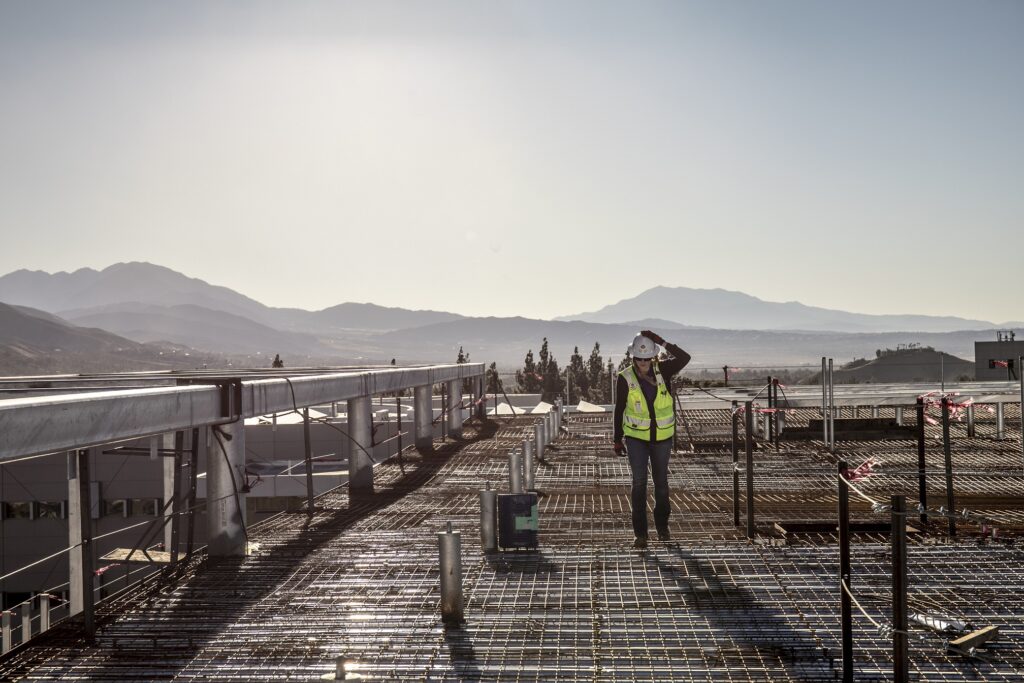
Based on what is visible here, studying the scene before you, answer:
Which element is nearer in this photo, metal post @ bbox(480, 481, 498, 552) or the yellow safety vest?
metal post @ bbox(480, 481, 498, 552)

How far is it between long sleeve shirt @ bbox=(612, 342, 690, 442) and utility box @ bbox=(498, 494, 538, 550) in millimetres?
1162

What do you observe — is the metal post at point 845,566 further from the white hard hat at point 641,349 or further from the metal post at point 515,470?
the metal post at point 515,470

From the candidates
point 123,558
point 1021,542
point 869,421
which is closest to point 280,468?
point 869,421

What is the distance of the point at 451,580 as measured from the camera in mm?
7121

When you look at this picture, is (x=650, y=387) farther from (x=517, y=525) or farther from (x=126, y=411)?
(x=126, y=411)

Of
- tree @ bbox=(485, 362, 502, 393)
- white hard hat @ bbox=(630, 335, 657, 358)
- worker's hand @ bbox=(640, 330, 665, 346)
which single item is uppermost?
worker's hand @ bbox=(640, 330, 665, 346)

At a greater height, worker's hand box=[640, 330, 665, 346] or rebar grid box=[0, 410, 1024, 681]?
worker's hand box=[640, 330, 665, 346]

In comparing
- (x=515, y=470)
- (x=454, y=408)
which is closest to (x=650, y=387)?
(x=515, y=470)

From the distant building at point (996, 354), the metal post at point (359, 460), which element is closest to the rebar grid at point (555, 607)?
the metal post at point (359, 460)

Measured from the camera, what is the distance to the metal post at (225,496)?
31.7 ft

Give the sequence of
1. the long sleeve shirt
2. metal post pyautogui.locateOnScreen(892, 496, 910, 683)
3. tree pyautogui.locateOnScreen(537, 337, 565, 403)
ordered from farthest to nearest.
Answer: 1. tree pyautogui.locateOnScreen(537, 337, 565, 403)
2. the long sleeve shirt
3. metal post pyautogui.locateOnScreen(892, 496, 910, 683)

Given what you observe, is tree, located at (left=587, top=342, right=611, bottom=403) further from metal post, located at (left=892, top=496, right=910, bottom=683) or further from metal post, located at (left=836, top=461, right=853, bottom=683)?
metal post, located at (left=892, top=496, right=910, bottom=683)

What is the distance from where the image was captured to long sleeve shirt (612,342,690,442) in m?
9.59

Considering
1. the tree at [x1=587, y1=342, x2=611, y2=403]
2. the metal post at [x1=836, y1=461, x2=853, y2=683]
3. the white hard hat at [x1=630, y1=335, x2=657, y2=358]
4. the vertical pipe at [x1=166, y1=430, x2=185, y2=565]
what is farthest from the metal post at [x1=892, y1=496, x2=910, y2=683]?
the tree at [x1=587, y1=342, x2=611, y2=403]
